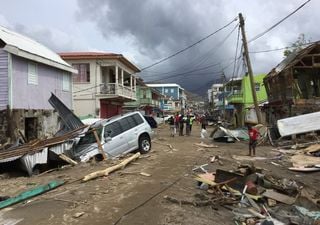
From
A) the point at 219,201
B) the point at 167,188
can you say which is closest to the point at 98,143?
the point at 167,188

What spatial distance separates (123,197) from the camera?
10281 mm

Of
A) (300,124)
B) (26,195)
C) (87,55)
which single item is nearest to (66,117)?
(26,195)

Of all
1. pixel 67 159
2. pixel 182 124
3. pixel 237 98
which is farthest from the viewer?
pixel 237 98

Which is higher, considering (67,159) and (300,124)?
(300,124)

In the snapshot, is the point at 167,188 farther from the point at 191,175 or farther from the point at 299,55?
the point at 299,55

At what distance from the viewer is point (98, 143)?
17547 mm

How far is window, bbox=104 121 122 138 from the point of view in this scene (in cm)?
1811

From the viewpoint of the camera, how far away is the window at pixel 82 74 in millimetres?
41062

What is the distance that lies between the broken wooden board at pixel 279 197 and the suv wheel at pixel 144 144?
10.0 meters

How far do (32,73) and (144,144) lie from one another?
840cm

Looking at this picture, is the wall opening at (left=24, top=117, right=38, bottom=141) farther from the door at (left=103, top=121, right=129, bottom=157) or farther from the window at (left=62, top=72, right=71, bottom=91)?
the door at (left=103, top=121, right=129, bottom=157)

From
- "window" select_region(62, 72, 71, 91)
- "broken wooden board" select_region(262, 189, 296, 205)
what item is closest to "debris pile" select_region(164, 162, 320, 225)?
"broken wooden board" select_region(262, 189, 296, 205)

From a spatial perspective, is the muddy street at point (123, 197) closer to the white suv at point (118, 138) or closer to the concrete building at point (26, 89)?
the white suv at point (118, 138)

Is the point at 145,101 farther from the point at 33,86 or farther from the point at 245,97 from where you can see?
the point at 33,86
